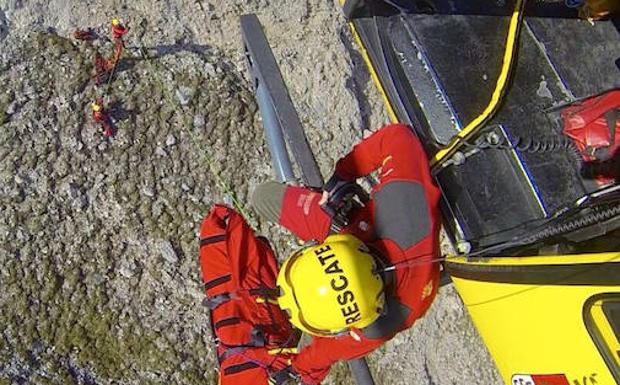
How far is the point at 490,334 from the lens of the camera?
12.5ft

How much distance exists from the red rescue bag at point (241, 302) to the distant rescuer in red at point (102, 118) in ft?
3.13

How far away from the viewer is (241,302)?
426 centimetres

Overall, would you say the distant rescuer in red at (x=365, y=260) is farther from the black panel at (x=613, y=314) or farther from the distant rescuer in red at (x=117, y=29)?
the distant rescuer in red at (x=117, y=29)

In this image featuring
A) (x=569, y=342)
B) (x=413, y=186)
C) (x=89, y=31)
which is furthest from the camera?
(x=89, y=31)

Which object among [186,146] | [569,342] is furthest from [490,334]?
[186,146]

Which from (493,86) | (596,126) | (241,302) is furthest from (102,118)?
(596,126)

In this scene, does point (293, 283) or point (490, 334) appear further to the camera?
point (490, 334)

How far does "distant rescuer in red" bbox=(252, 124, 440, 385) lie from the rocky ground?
1.09m

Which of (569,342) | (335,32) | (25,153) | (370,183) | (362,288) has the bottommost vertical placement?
(569,342)

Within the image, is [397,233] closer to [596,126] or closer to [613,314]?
[613,314]

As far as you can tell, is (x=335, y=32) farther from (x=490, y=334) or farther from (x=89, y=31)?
(x=490, y=334)

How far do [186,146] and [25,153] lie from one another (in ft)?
3.20

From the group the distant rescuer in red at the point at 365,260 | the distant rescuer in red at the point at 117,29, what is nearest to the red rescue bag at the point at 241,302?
the distant rescuer in red at the point at 365,260

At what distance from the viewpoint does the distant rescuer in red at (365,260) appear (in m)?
3.44
